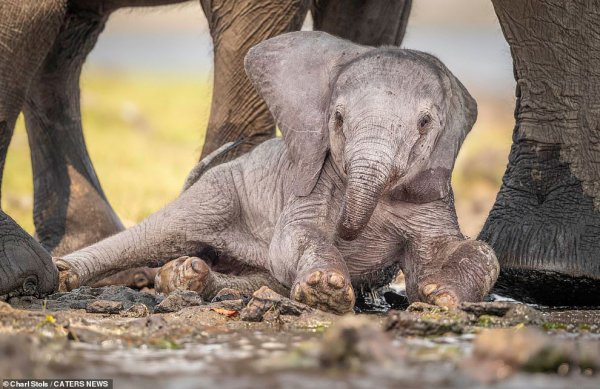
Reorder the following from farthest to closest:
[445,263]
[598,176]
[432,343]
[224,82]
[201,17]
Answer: [201,17]
[224,82]
[598,176]
[445,263]
[432,343]

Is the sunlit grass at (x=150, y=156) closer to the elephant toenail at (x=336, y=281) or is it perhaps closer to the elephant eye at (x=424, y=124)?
the elephant eye at (x=424, y=124)

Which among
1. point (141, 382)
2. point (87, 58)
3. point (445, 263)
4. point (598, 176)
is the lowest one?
point (141, 382)

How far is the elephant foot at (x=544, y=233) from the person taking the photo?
6.84m

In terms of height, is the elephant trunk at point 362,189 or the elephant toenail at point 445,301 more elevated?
the elephant trunk at point 362,189

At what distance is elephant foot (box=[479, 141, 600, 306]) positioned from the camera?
6.84 m

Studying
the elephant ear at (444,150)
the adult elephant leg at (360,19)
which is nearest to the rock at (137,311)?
the elephant ear at (444,150)

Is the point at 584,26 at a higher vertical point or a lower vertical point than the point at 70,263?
higher

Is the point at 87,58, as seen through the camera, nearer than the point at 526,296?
No

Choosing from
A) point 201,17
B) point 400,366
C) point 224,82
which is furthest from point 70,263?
point 400,366

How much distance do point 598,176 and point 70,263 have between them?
274 centimetres

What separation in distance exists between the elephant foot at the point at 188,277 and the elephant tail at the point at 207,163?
41.2 inches

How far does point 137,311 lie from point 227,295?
67cm

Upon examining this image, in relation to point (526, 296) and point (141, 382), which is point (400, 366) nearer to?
point (141, 382)

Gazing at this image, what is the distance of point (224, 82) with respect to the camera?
8.12 m
